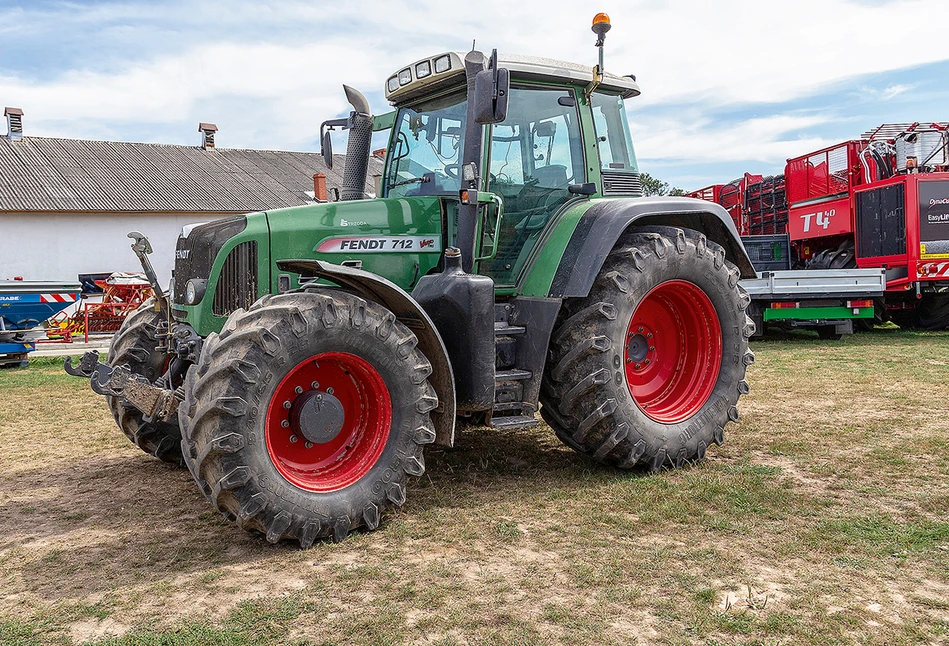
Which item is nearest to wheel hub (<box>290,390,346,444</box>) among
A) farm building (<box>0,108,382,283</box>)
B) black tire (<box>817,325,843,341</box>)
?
black tire (<box>817,325,843,341</box>)

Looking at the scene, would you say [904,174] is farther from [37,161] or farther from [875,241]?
[37,161]

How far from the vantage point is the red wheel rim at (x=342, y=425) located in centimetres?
404

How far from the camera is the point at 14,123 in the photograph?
33.2 m

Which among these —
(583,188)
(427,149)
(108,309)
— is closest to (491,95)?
(427,149)

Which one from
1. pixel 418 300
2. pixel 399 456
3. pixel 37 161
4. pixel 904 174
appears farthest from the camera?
pixel 37 161

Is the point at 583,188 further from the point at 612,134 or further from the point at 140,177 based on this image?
the point at 140,177

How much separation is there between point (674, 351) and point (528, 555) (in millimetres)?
2443

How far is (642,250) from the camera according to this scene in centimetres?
505

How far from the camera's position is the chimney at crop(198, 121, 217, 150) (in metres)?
37.2

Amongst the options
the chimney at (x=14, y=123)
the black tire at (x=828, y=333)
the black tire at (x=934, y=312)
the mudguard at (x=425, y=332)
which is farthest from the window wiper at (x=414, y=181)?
the chimney at (x=14, y=123)

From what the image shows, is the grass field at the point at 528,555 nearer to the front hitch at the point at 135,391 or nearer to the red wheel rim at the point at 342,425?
the red wheel rim at the point at 342,425

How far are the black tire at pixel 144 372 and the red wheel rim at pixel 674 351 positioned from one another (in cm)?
317

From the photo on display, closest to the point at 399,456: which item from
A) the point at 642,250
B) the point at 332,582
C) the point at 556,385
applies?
the point at 332,582

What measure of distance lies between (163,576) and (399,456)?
123cm
